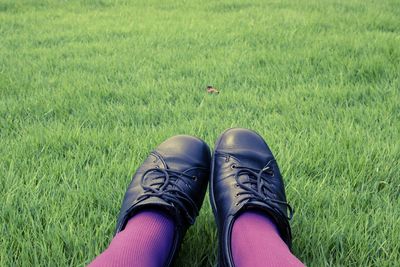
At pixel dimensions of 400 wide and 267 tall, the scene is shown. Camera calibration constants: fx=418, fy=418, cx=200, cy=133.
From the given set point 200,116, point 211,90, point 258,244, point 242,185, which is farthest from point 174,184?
point 211,90

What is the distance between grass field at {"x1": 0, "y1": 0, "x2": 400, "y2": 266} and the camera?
3.87 ft

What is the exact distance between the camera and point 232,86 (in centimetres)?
235

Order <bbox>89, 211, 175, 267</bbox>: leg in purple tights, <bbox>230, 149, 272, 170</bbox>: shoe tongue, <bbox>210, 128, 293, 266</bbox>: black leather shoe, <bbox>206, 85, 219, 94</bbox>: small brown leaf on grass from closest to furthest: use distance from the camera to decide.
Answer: <bbox>89, 211, 175, 267</bbox>: leg in purple tights < <bbox>210, 128, 293, 266</bbox>: black leather shoe < <bbox>230, 149, 272, 170</bbox>: shoe tongue < <bbox>206, 85, 219, 94</bbox>: small brown leaf on grass

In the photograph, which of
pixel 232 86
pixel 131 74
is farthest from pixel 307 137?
pixel 131 74

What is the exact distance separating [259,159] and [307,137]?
1.18ft

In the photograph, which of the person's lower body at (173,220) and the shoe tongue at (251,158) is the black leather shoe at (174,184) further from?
the shoe tongue at (251,158)

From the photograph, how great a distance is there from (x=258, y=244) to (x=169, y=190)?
1.07 feet

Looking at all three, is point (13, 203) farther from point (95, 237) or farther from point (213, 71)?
point (213, 71)

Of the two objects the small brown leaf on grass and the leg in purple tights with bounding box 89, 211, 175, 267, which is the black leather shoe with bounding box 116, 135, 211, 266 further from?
the small brown leaf on grass

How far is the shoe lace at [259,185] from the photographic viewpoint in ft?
3.96

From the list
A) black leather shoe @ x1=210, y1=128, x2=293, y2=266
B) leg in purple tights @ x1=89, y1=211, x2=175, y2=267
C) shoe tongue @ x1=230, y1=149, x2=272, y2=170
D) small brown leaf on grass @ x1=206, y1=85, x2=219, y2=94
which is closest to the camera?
leg in purple tights @ x1=89, y1=211, x2=175, y2=267

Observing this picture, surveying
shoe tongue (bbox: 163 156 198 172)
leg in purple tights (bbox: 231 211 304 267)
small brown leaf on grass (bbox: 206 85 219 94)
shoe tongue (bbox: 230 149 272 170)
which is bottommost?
leg in purple tights (bbox: 231 211 304 267)

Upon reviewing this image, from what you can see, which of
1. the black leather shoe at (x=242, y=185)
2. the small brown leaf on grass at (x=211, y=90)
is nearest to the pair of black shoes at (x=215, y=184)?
the black leather shoe at (x=242, y=185)

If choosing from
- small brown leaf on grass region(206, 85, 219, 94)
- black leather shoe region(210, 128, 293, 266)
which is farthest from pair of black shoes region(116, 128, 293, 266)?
small brown leaf on grass region(206, 85, 219, 94)
